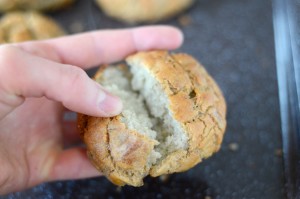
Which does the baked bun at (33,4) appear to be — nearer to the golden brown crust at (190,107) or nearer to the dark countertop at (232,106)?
the dark countertop at (232,106)

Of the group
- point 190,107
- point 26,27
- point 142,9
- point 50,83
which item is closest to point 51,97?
point 50,83

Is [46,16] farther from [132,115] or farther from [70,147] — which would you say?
[132,115]

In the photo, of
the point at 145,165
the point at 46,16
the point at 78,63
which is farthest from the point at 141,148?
the point at 46,16

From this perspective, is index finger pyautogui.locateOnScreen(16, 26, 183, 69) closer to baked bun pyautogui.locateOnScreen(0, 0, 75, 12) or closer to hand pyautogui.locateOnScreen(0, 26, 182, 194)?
hand pyautogui.locateOnScreen(0, 26, 182, 194)

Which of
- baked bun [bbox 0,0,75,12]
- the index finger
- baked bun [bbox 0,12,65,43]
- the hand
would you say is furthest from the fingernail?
baked bun [bbox 0,0,75,12]

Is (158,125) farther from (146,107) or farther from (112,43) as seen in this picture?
(112,43)

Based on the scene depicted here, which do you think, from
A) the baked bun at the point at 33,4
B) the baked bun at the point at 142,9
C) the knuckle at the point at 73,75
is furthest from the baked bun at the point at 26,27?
the knuckle at the point at 73,75
